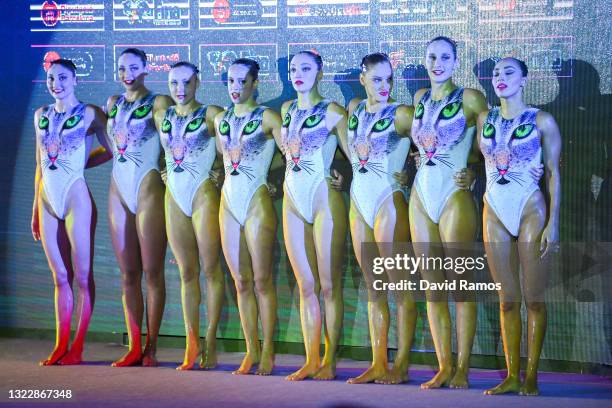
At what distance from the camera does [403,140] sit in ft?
20.6

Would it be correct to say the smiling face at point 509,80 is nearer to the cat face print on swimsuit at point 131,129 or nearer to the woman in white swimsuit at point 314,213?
the woman in white swimsuit at point 314,213

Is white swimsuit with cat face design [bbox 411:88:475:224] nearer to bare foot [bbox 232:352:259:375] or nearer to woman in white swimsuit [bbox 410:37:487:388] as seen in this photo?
woman in white swimsuit [bbox 410:37:487:388]

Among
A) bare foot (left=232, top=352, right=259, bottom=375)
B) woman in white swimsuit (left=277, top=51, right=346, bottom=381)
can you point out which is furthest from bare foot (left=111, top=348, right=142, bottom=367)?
woman in white swimsuit (left=277, top=51, right=346, bottom=381)

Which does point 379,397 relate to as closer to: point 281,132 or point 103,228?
point 281,132

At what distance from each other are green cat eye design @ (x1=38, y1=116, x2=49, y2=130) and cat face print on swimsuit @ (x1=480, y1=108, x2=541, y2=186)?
2815 millimetres

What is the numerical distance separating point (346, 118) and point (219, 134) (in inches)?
31.2

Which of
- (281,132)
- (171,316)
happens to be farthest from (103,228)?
(281,132)

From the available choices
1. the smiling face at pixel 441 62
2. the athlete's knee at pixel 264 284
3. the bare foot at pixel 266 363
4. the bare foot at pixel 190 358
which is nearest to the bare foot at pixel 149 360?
the bare foot at pixel 190 358

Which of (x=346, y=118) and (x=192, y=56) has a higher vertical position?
(x=192, y=56)

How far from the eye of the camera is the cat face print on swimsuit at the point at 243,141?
6.54 metres

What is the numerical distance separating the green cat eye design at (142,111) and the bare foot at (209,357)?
1464 mm

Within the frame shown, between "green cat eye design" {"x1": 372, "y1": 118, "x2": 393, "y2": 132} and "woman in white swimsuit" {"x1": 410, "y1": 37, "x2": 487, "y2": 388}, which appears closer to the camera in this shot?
"woman in white swimsuit" {"x1": 410, "y1": 37, "x2": 487, "y2": 388}

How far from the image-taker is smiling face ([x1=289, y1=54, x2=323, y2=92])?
6.48 m

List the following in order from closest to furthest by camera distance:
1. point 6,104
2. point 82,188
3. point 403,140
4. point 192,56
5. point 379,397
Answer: point 379,397 < point 403,140 < point 82,188 < point 192,56 < point 6,104
